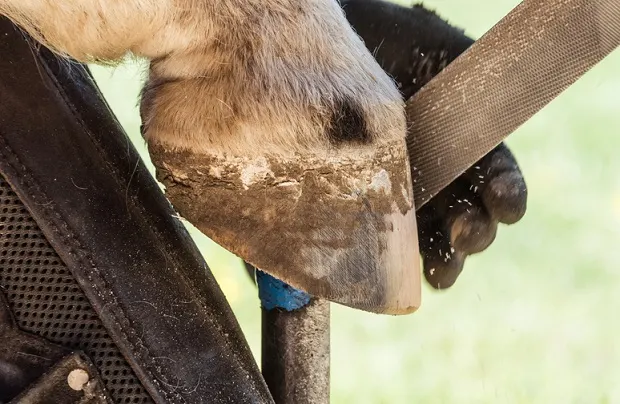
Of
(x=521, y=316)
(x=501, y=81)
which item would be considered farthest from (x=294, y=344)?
(x=521, y=316)

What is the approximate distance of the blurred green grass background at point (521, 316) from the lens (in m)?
2.21

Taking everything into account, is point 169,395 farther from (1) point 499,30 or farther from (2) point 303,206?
(1) point 499,30

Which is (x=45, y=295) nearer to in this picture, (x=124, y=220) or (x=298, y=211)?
(x=124, y=220)

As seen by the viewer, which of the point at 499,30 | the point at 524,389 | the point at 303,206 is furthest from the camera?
the point at 524,389

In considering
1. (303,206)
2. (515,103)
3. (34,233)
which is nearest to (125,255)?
(34,233)

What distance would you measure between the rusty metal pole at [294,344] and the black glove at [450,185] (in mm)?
142

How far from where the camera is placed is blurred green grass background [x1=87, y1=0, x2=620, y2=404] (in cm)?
221

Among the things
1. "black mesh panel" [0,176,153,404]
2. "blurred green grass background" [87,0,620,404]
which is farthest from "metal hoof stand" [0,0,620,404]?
"blurred green grass background" [87,0,620,404]

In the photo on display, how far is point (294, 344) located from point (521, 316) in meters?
1.52

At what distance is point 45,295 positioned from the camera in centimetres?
85

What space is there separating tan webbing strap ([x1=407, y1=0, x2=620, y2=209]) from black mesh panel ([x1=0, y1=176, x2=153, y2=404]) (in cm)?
34

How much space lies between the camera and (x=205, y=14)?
82cm

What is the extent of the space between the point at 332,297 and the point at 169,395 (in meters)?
0.18

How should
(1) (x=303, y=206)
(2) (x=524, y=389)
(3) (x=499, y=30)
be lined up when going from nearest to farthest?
(1) (x=303, y=206), (3) (x=499, y=30), (2) (x=524, y=389)
